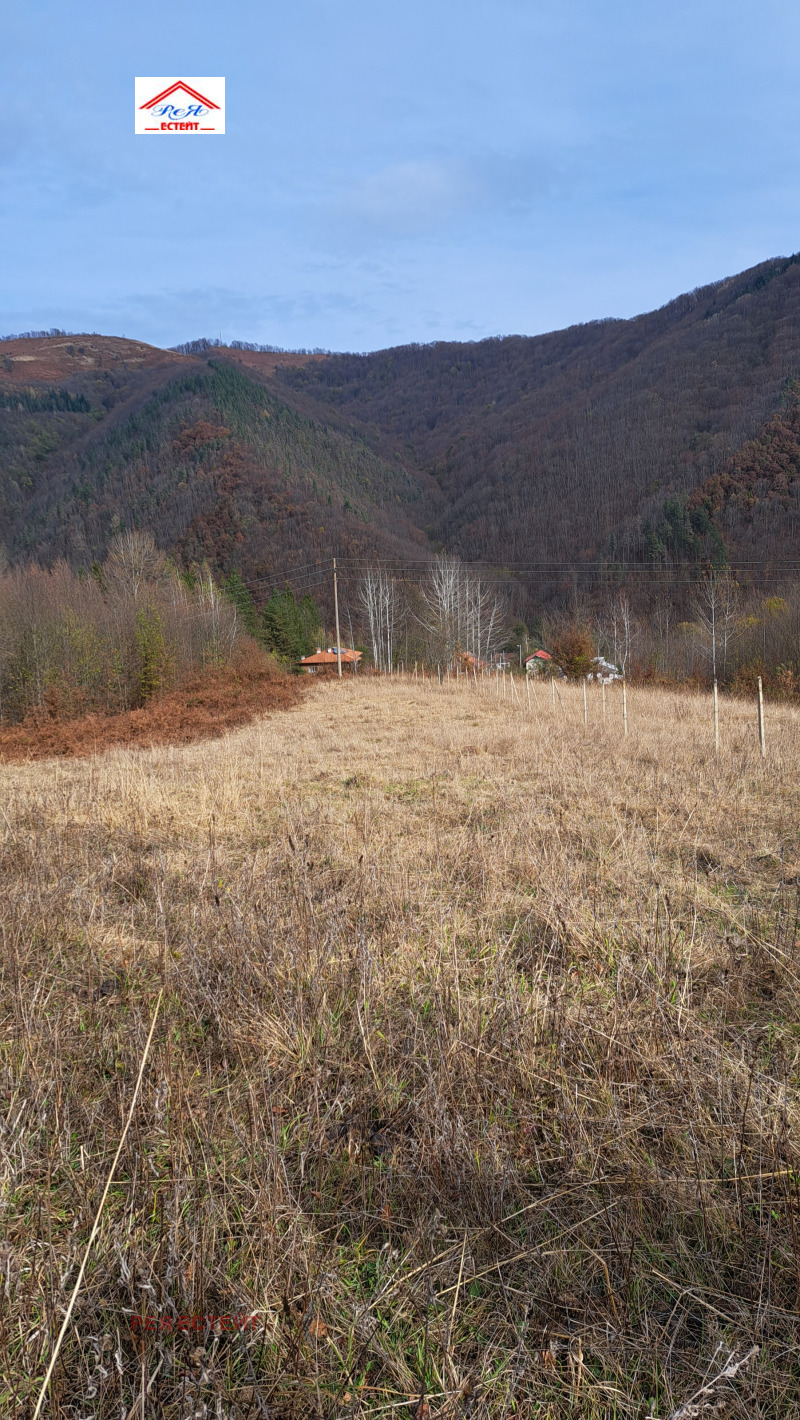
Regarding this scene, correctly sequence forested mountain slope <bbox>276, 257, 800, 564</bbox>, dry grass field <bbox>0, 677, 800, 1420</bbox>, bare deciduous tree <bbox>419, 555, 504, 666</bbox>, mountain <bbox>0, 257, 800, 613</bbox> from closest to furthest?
1. dry grass field <bbox>0, 677, 800, 1420</bbox>
2. bare deciduous tree <bbox>419, 555, 504, 666</bbox>
3. mountain <bbox>0, 257, 800, 613</bbox>
4. forested mountain slope <bbox>276, 257, 800, 564</bbox>

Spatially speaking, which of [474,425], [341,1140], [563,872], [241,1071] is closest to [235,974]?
[241,1071]

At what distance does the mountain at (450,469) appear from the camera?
85.4 meters

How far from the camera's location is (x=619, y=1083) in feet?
8.79

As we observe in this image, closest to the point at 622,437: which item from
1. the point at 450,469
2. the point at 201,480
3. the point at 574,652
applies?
the point at 450,469

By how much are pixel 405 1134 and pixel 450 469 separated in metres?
172

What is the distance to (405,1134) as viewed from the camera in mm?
2486

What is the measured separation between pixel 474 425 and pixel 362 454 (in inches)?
2217

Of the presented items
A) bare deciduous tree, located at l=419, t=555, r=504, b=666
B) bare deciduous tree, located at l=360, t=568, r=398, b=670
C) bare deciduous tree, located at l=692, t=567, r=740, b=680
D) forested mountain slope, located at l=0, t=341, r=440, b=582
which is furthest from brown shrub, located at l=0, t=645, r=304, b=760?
forested mountain slope, located at l=0, t=341, r=440, b=582

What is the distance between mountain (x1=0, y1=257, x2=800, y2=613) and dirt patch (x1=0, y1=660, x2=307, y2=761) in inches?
2173

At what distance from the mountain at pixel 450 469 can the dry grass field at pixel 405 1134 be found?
71.5m

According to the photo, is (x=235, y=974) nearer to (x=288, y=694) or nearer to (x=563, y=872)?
(x=563, y=872)

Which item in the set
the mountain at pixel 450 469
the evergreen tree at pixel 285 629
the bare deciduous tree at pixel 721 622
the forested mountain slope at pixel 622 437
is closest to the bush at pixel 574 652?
the bare deciduous tree at pixel 721 622

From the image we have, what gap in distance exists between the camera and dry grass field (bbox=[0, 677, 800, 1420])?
168 cm

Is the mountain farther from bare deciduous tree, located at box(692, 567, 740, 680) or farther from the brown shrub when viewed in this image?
the brown shrub
